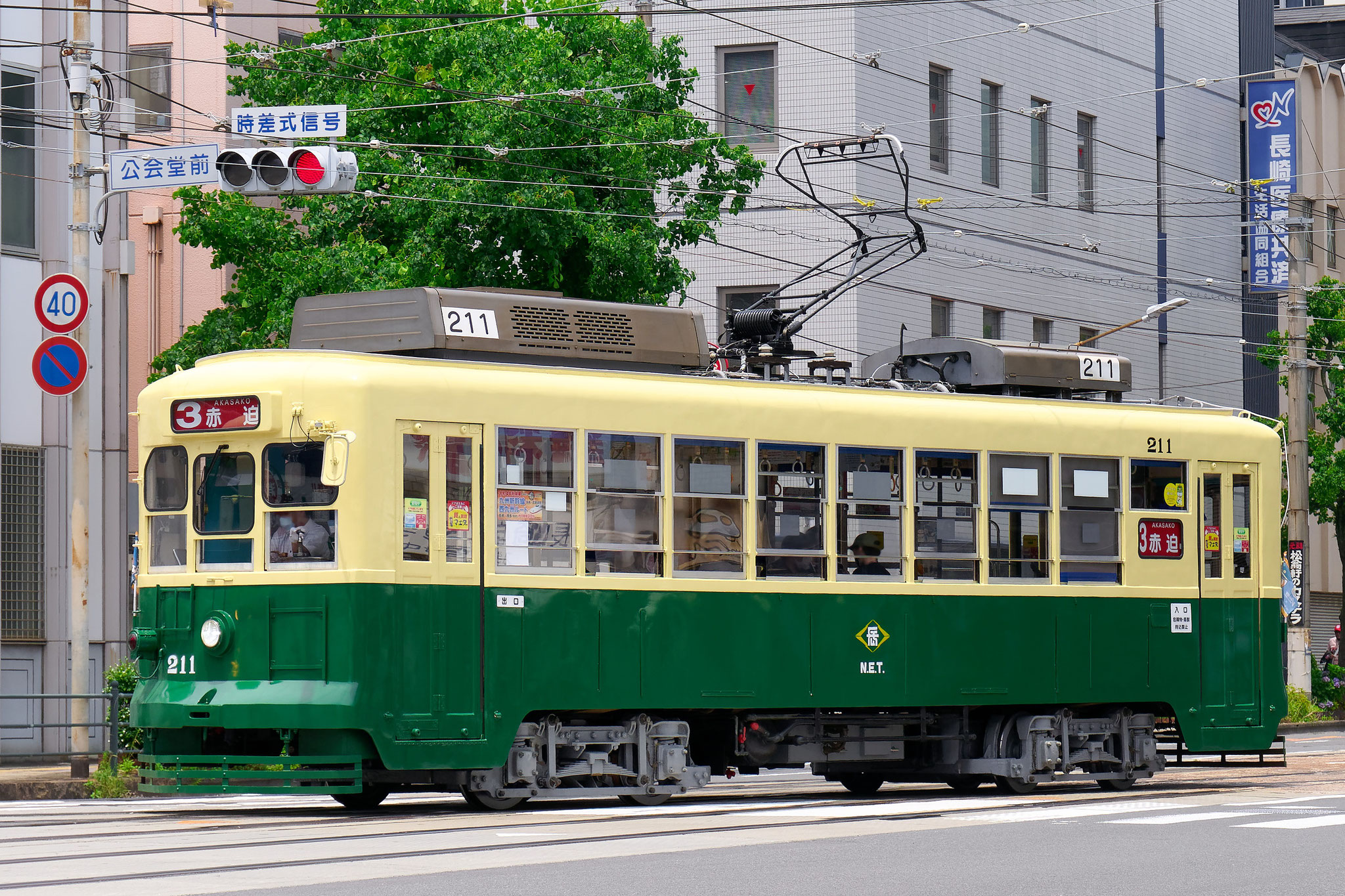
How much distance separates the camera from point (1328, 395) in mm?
38406

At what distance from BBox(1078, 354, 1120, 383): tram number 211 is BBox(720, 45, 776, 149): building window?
1376 cm

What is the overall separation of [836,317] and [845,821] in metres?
17.7

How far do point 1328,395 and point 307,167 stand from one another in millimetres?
25924

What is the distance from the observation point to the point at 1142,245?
38.8m

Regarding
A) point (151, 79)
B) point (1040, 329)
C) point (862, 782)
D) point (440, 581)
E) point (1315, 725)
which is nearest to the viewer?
point (440, 581)

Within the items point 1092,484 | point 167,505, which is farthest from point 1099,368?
point 167,505

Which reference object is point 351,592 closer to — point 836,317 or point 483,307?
point 483,307

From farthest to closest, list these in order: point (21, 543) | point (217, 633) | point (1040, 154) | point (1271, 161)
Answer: point (1271, 161)
point (1040, 154)
point (21, 543)
point (217, 633)

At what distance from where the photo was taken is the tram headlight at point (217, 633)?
13734mm

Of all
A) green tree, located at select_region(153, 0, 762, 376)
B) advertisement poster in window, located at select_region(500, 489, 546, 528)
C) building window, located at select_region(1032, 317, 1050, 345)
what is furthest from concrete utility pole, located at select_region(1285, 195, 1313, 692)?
advertisement poster in window, located at select_region(500, 489, 546, 528)

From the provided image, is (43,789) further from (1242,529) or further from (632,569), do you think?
(1242,529)

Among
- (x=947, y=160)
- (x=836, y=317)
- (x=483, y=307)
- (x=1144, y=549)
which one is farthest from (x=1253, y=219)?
(x=483, y=307)

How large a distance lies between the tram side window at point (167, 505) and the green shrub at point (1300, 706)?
21.6 m

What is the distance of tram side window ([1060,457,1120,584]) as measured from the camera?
55.7ft
